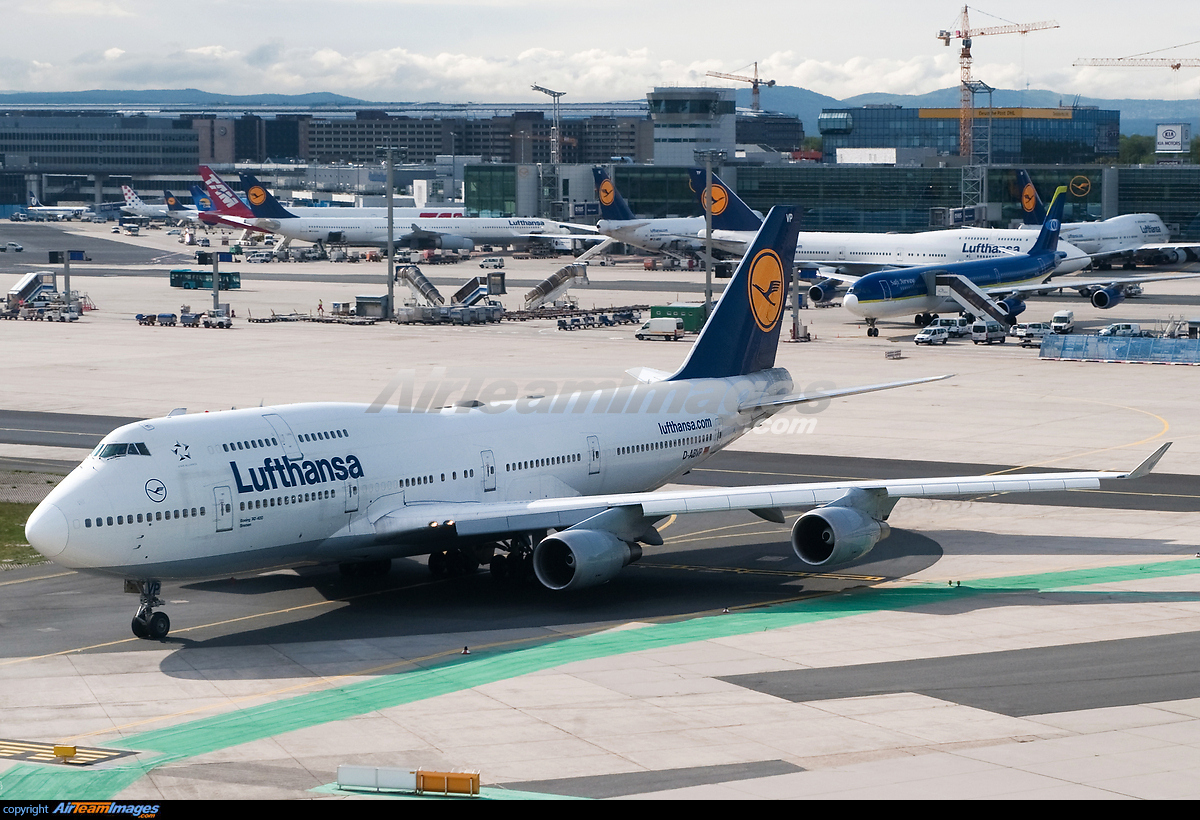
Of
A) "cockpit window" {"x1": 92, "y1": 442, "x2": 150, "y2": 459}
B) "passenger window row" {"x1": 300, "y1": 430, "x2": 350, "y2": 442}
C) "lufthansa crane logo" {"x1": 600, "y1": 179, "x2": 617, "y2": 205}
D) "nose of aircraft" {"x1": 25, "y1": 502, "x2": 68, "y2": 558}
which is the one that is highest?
"lufthansa crane logo" {"x1": 600, "y1": 179, "x2": 617, "y2": 205}

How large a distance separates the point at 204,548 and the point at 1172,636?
22078 millimetres

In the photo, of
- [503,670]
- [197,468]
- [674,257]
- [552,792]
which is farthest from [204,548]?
[674,257]

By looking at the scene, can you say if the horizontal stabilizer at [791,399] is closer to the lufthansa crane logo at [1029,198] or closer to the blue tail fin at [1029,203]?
the lufthansa crane logo at [1029,198]

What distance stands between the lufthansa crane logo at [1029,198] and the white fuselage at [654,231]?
39059 mm

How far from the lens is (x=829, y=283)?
406ft

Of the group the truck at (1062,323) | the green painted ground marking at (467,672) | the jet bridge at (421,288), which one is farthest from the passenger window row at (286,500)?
the jet bridge at (421,288)

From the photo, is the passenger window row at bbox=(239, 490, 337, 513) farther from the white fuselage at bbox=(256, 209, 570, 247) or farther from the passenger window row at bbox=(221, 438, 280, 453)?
the white fuselage at bbox=(256, 209, 570, 247)

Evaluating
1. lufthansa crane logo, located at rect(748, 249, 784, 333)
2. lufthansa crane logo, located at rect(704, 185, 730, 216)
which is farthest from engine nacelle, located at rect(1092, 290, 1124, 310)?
lufthansa crane logo, located at rect(748, 249, 784, 333)

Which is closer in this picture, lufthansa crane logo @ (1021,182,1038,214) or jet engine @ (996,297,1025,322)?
jet engine @ (996,297,1025,322)

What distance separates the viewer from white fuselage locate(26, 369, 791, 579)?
32031mm

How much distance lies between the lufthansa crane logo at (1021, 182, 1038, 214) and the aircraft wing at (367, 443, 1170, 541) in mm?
141611

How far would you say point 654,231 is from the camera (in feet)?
540

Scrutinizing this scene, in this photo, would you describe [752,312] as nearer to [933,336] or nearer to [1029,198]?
[933,336]

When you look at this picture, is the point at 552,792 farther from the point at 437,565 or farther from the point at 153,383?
the point at 153,383
